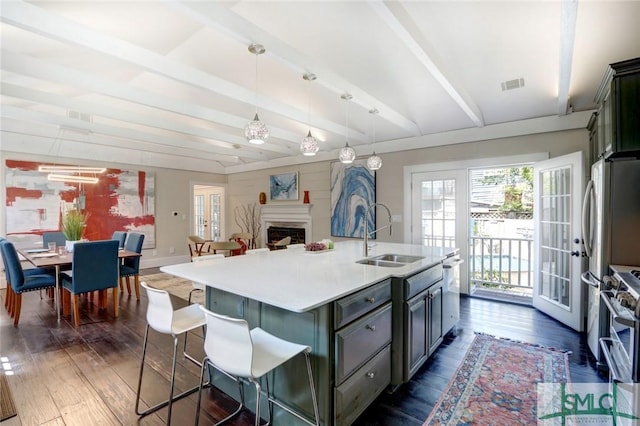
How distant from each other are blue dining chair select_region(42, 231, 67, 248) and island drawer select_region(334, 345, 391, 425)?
18.6ft

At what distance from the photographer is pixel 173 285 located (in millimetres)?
5129

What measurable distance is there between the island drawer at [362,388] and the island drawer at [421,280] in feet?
1.39

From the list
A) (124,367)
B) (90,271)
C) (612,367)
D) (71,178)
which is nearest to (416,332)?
(612,367)

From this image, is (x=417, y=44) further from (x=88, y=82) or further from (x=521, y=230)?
(x=521, y=230)

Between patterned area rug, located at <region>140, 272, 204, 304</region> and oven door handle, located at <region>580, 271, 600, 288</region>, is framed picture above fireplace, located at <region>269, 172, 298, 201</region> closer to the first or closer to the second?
patterned area rug, located at <region>140, 272, 204, 304</region>

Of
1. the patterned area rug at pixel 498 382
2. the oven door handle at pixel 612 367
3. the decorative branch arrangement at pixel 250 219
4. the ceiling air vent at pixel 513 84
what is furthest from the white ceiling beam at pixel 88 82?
the oven door handle at pixel 612 367

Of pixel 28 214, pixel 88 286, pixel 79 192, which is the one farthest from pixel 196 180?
pixel 88 286

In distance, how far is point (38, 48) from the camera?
9.57 feet

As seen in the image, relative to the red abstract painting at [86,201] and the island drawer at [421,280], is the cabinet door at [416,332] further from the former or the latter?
the red abstract painting at [86,201]

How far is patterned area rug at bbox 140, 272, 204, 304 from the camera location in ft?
14.7

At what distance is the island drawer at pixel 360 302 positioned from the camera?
5.41 ft

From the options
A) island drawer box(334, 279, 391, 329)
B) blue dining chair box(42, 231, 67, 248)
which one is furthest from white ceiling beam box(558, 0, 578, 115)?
blue dining chair box(42, 231, 67, 248)

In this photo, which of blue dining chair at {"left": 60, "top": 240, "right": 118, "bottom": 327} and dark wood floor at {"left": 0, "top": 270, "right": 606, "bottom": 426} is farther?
blue dining chair at {"left": 60, "top": 240, "right": 118, "bottom": 327}

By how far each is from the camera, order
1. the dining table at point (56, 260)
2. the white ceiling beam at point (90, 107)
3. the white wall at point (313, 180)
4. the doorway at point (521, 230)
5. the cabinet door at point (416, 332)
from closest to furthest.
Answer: the cabinet door at point (416, 332)
the white ceiling beam at point (90, 107)
the doorway at point (521, 230)
the dining table at point (56, 260)
the white wall at point (313, 180)
